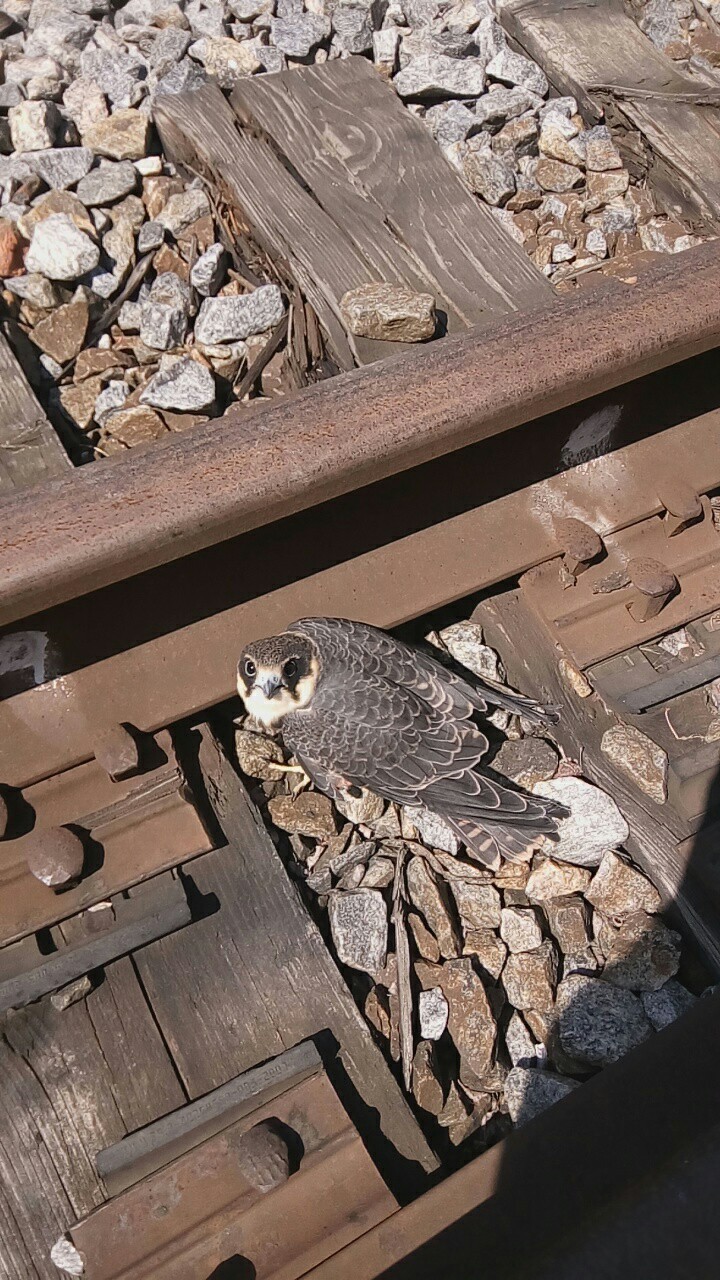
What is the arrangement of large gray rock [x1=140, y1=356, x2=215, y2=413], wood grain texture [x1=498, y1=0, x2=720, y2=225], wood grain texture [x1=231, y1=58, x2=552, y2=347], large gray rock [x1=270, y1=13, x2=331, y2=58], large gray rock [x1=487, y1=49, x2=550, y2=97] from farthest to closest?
large gray rock [x1=270, y1=13, x2=331, y2=58], large gray rock [x1=487, y1=49, x2=550, y2=97], wood grain texture [x1=498, y1=0, x2=720, y2=225], wood grain texture [x1=231, y1=58, x2=552, y2=347], large gray rock [x1=140, y1=356, x2=215, y2=413]

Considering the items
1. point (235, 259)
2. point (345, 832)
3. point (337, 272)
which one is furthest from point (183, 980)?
point (235, 259)

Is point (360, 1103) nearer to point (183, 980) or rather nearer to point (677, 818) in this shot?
point (183, 980)

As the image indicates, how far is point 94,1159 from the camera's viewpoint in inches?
79.4

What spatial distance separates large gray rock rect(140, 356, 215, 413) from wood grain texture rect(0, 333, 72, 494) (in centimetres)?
39

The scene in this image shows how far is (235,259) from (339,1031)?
2690mm

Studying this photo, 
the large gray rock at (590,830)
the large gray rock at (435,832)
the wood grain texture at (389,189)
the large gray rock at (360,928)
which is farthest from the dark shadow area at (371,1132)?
the wood grain texture at (389,189)

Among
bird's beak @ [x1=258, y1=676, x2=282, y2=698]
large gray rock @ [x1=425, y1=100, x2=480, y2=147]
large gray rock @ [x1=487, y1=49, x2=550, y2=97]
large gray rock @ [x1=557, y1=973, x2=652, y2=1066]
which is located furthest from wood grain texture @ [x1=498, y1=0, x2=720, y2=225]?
large gray rock @ [x1=557, y1=973, x2=652, y2=1066]

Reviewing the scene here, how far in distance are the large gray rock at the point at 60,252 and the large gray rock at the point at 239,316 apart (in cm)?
47

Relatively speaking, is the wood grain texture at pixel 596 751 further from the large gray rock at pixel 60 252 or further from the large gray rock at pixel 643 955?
the large gray rock at pixel 60 252

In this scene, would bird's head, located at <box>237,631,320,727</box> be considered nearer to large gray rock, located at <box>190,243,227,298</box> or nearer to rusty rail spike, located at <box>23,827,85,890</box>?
rusty rail spike, located at <box>23,827,85,890</box>

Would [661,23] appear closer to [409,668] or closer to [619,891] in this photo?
[409,668]

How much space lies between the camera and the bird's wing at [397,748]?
2.44 m

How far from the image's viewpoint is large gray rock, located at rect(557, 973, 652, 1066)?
7.19 feet

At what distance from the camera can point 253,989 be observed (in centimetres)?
221
